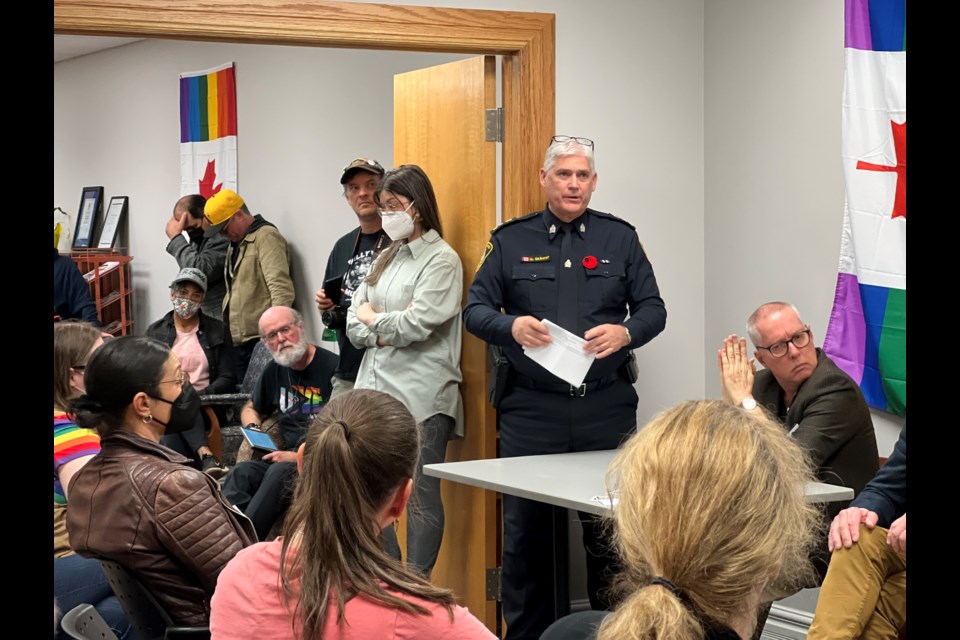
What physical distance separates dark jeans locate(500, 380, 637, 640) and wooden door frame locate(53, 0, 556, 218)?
73 cm

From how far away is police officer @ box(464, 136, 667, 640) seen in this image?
3.54m

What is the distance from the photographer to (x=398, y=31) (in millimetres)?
3703

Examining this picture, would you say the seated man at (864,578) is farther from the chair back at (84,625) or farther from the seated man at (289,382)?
the seated man at (289,382)

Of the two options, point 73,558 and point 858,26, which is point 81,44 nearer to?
point 858,26

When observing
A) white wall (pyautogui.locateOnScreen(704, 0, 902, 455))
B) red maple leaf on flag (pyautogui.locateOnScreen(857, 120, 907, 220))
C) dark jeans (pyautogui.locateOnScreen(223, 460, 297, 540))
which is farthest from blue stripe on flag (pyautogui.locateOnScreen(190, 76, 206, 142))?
red maple leaf on flag (pyautogui.locateOnScreen(857, 120, 907, 220))

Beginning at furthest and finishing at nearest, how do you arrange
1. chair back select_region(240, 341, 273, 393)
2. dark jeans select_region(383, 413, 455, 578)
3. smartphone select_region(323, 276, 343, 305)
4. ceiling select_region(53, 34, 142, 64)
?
ceiling select_region(53, 34, 142, 64)
chair back select_region(240, 341, 273, 393)
smartphone select_region(323, 276, 343, 305)
dark jeans select_region(383, 413, 455, 578)

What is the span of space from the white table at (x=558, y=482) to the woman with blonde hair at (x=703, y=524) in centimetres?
130

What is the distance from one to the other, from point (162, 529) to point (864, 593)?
148 centimetres

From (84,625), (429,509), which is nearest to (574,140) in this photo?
(429,509)

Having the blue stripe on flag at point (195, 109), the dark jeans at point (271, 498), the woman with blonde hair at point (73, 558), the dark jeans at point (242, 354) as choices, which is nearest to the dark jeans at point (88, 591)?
the woman with blonde hair at point (73, 558)

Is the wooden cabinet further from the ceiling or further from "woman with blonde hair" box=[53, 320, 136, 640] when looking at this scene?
"woman with blonde hair" box=[53, 320, 136, 640]
